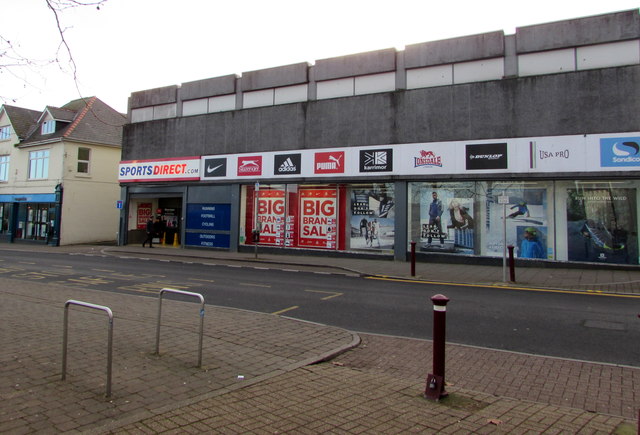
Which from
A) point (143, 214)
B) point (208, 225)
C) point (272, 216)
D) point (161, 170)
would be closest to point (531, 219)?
point (272, 216)

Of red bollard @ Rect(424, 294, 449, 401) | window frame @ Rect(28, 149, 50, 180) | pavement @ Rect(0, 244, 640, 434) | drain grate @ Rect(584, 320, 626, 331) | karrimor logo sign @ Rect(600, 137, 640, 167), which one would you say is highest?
window frame @ Rect(28, 149, 50, 180)

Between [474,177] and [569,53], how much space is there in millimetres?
6097

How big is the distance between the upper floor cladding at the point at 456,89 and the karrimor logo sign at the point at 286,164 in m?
0.65

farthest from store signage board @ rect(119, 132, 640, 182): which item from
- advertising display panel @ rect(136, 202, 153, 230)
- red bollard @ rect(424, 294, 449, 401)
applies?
red bollard @ rect(424, 294, 449, 401)

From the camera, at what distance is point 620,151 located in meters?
16.2

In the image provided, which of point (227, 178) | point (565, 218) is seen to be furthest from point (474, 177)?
point (227, 178)

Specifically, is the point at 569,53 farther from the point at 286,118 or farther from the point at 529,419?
the point at 529,419

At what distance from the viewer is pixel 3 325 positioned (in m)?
6.78

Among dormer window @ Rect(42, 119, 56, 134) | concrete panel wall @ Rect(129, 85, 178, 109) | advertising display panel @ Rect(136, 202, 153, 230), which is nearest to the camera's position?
concrete panel wall @ Rect(129, 85, 178, 109)

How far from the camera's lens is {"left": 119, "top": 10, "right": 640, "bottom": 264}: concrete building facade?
54.7 ft

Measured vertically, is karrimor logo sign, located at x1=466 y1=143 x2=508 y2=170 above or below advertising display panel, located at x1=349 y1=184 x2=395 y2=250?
above

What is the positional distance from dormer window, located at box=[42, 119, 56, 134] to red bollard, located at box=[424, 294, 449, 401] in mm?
36749

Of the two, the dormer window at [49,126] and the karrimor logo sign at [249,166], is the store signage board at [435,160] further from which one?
the dormer window at [49,126]

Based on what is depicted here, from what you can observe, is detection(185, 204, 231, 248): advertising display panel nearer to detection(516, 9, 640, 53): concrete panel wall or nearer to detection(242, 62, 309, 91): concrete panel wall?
detection(242, 62, 309, 91): concrete panel wall
